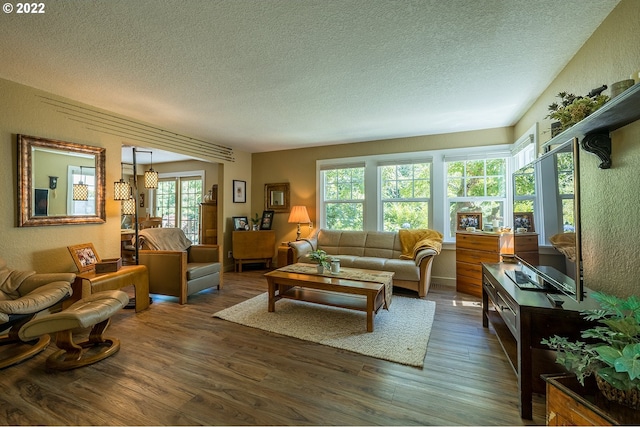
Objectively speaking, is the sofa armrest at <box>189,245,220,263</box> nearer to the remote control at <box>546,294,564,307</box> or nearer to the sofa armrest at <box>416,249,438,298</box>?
the sofa armrest at <box>416,249,438,298</box>

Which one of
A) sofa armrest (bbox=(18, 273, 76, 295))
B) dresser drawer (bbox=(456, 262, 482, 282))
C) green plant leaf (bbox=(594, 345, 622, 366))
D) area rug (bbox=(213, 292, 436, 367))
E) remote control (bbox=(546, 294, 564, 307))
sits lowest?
area rug (bbox=(213, 292, 436, 367))

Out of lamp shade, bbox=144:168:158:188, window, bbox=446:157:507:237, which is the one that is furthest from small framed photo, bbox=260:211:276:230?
window, bbox=446:157:507:237

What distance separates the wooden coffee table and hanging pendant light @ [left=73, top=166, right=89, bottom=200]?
2431 millimetres

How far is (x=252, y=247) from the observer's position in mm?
5191

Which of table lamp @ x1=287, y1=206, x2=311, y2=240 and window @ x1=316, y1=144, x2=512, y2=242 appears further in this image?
table lamp @ x1=287, y1=206, x2=311, y2=240

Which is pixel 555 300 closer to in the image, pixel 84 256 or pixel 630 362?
pixel 630 362

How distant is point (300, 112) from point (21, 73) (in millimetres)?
2708

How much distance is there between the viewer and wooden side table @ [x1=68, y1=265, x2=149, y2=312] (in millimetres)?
2609

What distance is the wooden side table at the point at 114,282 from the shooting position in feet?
8.56

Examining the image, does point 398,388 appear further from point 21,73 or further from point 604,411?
point 21,73

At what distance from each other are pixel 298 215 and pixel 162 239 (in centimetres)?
227

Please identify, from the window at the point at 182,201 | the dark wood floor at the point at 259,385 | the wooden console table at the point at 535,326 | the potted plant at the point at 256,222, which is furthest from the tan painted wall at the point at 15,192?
the wooden console table at the point at 535,326

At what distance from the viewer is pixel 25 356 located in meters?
2.03

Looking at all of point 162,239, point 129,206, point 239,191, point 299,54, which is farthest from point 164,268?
point 299,54
